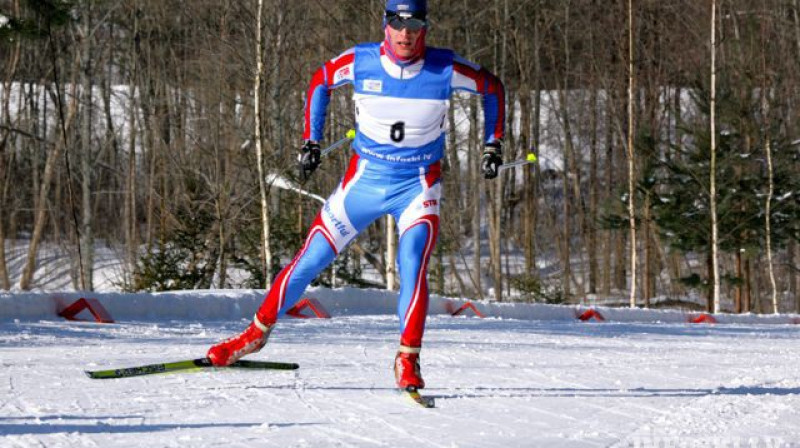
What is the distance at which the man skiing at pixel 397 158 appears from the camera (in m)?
6.14

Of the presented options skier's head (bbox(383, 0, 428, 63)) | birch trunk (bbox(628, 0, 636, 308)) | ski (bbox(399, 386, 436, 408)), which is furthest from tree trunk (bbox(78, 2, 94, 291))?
ski (bbox(399, 386, 436, 408))

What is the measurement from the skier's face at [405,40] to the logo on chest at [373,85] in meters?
0.20

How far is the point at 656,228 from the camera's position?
32.2 m

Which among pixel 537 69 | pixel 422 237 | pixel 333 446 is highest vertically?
pixel 537 69

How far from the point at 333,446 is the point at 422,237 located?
78.7 inches

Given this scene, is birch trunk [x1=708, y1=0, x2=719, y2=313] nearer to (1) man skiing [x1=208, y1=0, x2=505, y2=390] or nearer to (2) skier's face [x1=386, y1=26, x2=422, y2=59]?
(1) man skiing [x1=208, y1=0, x2=505, y2=390]

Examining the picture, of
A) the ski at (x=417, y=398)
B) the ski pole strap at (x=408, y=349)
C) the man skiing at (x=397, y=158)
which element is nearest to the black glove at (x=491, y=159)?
the man skiing at (x=397, y=158)

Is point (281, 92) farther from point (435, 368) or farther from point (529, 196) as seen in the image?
point (435, 368)

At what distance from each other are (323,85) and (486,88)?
883 mm

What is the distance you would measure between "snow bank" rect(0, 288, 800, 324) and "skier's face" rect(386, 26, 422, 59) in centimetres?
586

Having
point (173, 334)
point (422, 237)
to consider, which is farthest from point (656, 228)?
point (422, 237)

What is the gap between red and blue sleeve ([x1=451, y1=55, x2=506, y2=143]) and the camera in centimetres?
627

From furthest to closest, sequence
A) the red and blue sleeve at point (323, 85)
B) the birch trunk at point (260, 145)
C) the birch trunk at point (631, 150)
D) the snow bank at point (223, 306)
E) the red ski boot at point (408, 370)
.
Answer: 1. the birch trunk at point (631, 150)
2. the birch trunk at point (260, 145)
3. the snow bank at point (223, 306)
4. the red and blue sleeve at point (323, 85)
5. the red ski boot at point (408, 370)

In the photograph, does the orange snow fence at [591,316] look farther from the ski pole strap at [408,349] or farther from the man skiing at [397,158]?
the ski pole strap at [408,349]
